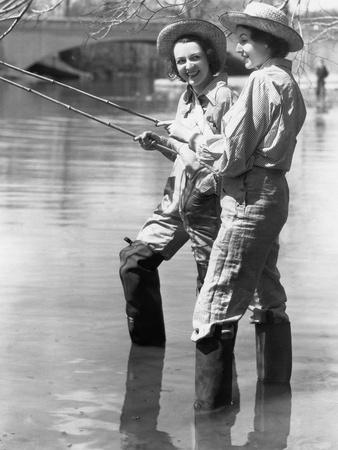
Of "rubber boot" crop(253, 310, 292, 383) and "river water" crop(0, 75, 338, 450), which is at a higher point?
"rubber boot" crop(253, 310, 292, 383)

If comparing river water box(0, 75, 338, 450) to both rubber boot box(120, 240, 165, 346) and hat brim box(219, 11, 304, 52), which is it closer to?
rubber boot box(120, 240, 165, 346)

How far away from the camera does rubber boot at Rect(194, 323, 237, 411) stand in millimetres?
6223

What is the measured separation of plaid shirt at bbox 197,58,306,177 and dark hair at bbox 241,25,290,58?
0.10 meters

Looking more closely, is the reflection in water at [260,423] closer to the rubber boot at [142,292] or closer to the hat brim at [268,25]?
the rubber boot at [142,292]

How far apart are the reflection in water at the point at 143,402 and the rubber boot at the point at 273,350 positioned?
50cm

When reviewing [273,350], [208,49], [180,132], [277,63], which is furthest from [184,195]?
[277,63]

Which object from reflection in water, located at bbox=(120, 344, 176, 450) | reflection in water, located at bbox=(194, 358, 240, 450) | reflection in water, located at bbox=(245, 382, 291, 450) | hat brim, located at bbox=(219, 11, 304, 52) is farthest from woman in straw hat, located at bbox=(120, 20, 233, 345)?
reflection in water, located at bbox=(194, 358, 240, 450)

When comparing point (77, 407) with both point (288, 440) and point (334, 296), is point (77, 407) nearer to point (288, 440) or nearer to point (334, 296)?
point (288, 440)

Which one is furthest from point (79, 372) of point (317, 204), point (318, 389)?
point (317, 204)

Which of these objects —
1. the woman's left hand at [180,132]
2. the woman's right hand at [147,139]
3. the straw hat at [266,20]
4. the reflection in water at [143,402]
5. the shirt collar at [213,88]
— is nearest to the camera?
the reflection in water at [143,402]

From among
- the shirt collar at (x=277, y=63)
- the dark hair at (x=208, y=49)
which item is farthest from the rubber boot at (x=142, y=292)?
the shirt collar at (x=277, y=63)

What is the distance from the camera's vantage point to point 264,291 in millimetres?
6605

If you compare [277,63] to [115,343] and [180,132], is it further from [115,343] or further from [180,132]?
[115,343]

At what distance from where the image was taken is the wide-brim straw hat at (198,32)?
278 inches
